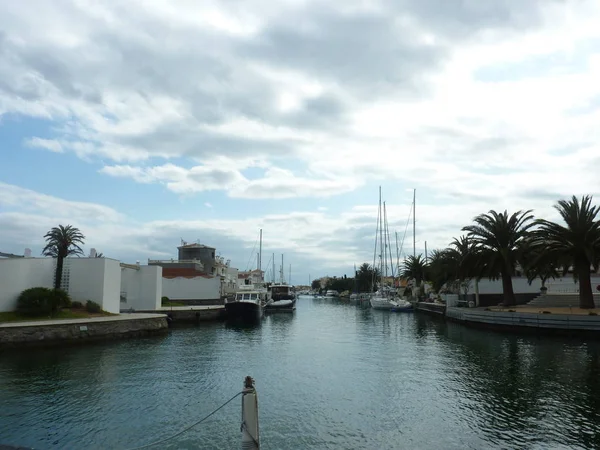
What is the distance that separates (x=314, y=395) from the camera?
691 inches

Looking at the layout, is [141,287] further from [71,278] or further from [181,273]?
[181,273]

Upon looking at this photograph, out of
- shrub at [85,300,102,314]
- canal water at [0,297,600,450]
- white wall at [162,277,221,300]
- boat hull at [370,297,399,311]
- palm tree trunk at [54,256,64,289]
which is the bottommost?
canal water at [0,297,600,450]

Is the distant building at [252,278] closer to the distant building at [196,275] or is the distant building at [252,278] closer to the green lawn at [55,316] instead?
the distant building at [196,275]

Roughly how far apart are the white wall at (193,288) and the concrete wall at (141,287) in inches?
537

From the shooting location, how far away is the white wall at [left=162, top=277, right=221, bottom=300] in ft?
209

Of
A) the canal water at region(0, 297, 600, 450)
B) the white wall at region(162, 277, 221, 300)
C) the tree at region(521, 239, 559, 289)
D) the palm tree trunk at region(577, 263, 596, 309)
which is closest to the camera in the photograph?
the canal water at region(0, 297, 600, 450)

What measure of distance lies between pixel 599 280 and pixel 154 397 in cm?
5309

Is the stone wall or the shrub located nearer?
the stone wall

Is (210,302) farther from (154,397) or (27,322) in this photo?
(154,397)

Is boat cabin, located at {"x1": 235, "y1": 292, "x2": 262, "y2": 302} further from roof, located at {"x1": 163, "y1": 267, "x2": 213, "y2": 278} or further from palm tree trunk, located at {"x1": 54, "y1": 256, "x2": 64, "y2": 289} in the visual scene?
palm tree trunk, located at {"x1": 54, "y1": 256, "x2": 64, "y2": 289}

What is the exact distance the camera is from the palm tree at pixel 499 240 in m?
43.2

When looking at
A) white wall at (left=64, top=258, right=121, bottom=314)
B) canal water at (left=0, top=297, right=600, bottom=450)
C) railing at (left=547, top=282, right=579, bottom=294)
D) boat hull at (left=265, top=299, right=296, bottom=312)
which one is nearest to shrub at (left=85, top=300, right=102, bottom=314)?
white wall at (left=64, top=258, right=121, bottom=314)

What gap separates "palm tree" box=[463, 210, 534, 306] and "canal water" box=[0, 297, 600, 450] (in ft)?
42.3

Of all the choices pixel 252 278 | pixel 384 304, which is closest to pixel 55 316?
pixel 384 304
